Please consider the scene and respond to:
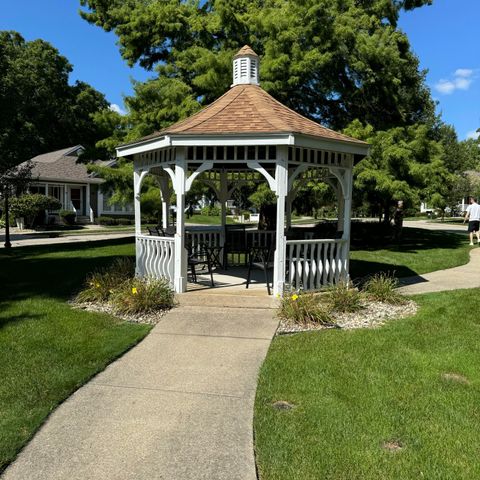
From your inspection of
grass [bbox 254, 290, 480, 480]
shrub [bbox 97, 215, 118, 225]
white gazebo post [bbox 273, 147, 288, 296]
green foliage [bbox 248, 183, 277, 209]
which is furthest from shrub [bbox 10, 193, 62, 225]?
grass [bbox 254, 290, 480, 480]

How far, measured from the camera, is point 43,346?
6.16 metres

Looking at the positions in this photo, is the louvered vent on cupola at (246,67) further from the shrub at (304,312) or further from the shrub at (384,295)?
the shrub at (304,312)

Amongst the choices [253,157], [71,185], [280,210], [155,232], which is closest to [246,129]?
[253,157]

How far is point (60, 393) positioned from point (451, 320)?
579cm

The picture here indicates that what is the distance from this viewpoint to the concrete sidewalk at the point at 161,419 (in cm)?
352

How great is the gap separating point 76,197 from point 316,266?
3394 centimetres

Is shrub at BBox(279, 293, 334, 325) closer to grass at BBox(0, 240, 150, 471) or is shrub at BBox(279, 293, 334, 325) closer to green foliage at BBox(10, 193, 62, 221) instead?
grass at BBox(0, 240, 150, 471)

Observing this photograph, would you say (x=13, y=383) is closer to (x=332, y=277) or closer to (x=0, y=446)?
(x=0, y=446)

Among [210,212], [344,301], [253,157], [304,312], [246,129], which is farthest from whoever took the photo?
[210,212]

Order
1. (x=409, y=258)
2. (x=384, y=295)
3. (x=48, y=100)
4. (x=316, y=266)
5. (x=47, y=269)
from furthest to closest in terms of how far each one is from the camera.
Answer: (x=48, y=100) < (x=409, y=258) < (x=47, y=269) < (x=316, y=266) < (x=384, y=295)

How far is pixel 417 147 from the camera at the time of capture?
16.6m

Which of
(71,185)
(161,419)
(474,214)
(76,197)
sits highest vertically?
(71,185)

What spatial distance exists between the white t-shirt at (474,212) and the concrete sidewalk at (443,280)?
5.80 metres

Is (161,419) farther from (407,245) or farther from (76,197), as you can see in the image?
(76,197)
